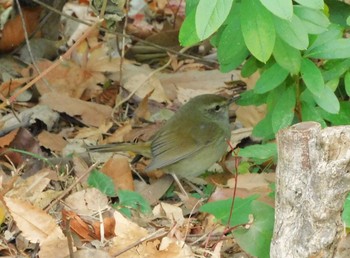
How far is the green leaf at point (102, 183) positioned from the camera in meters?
5.63

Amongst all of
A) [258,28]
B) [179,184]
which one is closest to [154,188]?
[179,184]

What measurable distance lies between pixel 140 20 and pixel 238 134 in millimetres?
2524

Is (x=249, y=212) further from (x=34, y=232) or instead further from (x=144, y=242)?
(x=34, y=232)

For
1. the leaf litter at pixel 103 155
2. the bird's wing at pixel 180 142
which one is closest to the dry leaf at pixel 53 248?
the leaf litter at pixel 103 155

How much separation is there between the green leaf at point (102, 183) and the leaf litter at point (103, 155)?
0.09 ft

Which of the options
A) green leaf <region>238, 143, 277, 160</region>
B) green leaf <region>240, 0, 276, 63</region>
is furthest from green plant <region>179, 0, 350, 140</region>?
green leaf <region>238, 143, 277, 160</region>

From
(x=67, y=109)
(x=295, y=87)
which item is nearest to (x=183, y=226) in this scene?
(x=295, y=87)

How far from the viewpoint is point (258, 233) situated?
406 cm

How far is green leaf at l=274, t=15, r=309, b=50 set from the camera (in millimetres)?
4188

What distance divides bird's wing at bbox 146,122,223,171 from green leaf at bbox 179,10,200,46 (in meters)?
2.36

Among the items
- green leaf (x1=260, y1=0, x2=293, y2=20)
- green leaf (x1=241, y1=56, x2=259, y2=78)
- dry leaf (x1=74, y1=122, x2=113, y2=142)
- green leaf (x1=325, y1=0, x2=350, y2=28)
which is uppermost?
green leaf (x1=260, y1=0, x2=293, y2=20)

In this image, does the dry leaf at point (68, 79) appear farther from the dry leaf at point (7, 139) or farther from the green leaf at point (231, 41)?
the green leaf at point (231, 41)

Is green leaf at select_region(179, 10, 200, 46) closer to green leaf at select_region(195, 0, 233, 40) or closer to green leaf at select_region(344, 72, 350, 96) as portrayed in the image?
green leaf at select_region(195, 0, 233, 40)

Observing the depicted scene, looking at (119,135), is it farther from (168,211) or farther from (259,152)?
(259,152)
